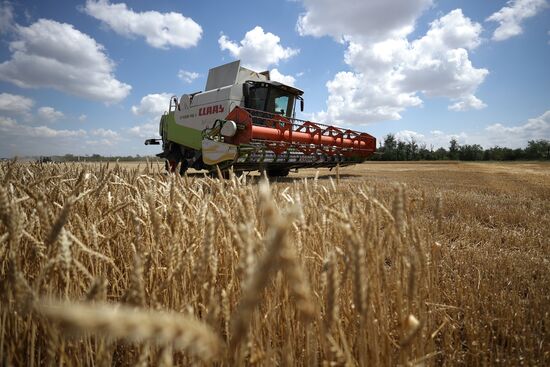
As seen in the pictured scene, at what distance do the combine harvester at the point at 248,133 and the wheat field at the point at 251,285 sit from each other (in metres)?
4.89

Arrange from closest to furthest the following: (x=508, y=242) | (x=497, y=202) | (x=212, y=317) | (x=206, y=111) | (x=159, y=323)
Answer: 1. (x=159, y=323)
2. (x=212, y=317)
3. (x=508, y=242)
4. (x=497, y=202)
5. (x=206, y=111)

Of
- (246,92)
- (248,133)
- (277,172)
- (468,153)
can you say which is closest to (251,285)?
(248,133)

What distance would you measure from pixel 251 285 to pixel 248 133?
680cm

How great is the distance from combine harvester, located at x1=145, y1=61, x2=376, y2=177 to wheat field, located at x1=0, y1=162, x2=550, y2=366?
16.0ft

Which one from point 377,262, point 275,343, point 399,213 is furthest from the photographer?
point 275,343

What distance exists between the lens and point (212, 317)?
2.11ft

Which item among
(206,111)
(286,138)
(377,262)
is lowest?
(377,262)

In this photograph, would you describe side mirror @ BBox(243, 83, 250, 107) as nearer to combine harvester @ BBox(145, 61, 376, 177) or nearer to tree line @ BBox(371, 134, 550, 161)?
combine harvester @ BBox(145, 61, 376, 177)

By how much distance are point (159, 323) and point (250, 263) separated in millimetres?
184

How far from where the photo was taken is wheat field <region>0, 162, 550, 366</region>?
0.45 meters

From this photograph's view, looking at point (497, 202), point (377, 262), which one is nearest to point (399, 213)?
point (377, 262)

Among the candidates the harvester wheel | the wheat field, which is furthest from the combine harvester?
the wheat field

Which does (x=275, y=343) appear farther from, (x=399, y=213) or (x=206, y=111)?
(x=206, y=111)

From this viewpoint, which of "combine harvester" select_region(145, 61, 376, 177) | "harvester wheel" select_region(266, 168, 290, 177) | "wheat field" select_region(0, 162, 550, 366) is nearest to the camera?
"wheat field" select_region(0, 162, 550, 366)
